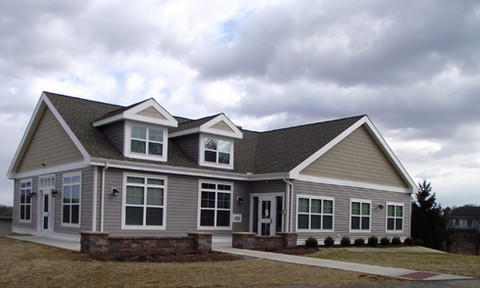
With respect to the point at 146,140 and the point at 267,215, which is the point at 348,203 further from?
the point at 146,140

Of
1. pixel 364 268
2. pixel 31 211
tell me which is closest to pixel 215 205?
pixel 31 211

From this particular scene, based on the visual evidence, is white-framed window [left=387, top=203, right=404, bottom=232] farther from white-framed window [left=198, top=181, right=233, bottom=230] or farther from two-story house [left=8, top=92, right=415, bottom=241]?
white-framed window [left=198, top=181, right=233, bottom=230]

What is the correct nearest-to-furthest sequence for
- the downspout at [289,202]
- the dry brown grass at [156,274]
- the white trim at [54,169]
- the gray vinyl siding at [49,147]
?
1. the dry brown grass at [156,274]
2. the white trim at [54,169]
3. the gray vinyl siding at [49,147]
4. the downspout at [289,202]

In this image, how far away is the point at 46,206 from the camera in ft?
72.5

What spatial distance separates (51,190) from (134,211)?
4549 millimetres

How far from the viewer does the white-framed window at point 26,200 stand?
23.8 meters

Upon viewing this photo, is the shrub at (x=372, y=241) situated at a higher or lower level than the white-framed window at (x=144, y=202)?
lower

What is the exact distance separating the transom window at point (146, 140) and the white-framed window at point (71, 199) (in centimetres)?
240

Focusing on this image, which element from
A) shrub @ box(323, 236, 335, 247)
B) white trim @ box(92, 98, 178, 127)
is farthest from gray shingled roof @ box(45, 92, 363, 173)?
shrub @ box(323, 236, 335, 247)

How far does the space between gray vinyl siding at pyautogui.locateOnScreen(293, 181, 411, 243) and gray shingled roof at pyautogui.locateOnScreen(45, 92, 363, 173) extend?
1579mm

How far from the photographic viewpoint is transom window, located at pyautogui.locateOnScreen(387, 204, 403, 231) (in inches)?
1038

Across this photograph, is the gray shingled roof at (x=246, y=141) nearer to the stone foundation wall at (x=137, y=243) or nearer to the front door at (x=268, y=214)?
the front door at (x=268, y=214)

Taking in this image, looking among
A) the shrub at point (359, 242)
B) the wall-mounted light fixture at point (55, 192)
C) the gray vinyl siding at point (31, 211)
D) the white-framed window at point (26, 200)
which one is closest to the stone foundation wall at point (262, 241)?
the shrub at point (359, 242)

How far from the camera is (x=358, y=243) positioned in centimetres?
2334
